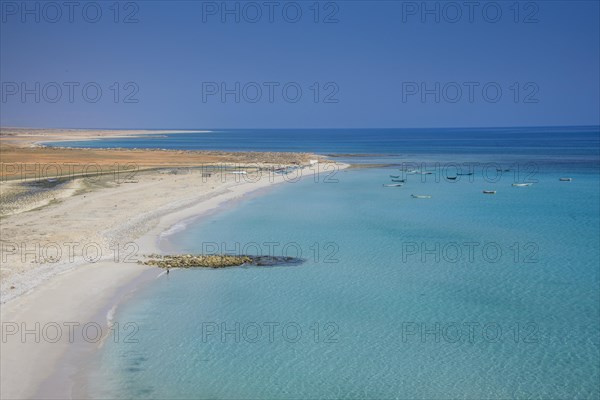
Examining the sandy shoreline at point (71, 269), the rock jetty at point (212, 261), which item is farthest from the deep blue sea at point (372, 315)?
the sandy shoreline at point (71, 269)

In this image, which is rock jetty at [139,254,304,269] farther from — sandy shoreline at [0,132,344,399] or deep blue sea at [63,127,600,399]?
sandy shoreline at [0,132,344,399]

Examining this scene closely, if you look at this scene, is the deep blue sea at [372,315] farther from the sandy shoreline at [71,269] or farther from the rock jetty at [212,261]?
the sandy shoreline at [71,269]

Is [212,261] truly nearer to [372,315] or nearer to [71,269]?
[71,269]

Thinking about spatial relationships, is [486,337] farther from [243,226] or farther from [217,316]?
[243,226]

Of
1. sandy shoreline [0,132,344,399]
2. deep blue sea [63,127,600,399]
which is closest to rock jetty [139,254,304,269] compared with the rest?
deep blue sea [63,127,600,399]

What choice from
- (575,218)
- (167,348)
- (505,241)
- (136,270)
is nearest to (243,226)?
(136,270)

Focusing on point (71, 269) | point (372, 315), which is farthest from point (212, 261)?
point (372, 315)
